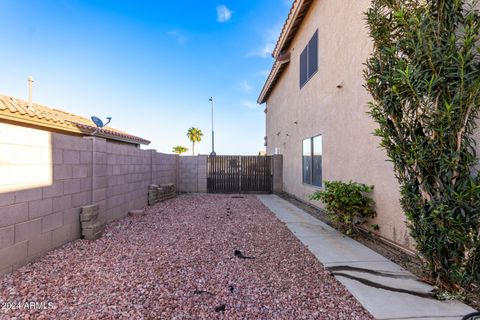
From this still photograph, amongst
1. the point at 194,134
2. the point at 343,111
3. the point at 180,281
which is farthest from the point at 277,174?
the point at 194,134

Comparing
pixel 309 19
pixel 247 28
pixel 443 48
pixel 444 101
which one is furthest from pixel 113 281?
pixel 247 28

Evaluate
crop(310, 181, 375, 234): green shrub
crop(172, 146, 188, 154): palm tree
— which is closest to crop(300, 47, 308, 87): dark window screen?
crop(310, 181, 375, 234): green shrub

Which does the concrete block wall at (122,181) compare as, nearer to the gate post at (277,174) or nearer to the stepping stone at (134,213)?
the stepping stone at (134,213)

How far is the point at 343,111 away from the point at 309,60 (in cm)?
322

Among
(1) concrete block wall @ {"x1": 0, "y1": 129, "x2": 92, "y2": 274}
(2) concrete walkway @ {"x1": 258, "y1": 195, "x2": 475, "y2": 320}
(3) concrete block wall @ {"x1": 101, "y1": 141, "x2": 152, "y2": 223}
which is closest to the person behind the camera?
(2) concrete walkway @ {"x1": 258, "y1": 195, "x2": 475, "y2": 320}

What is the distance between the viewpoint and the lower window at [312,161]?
7.06 metres

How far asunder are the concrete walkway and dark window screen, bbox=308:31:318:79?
526 centimetres

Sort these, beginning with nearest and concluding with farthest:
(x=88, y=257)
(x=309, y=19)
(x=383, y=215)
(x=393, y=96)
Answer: (x=393, y=96), (x=88, y=257), (x=383, y=215), (x=309, y=19)

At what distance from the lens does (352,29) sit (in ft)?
16.6

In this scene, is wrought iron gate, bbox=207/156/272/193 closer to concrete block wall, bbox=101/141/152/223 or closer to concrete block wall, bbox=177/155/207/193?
concrete block wall, bbox=177/155/207/193

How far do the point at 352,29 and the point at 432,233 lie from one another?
178 inches

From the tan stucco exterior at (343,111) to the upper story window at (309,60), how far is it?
0.80ft

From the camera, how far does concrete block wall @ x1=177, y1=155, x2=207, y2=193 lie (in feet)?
38.8

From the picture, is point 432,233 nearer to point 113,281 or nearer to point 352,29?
point 113,281
